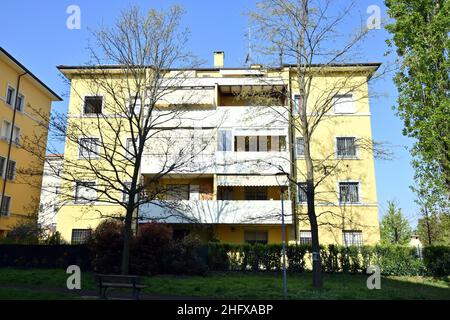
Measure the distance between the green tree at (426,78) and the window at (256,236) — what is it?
1271 centimetres

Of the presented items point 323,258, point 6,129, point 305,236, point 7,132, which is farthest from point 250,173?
point 6,129

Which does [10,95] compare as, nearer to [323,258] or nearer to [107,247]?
[107,247]

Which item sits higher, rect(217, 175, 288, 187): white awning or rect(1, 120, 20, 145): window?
rect(1, 120, 20, 145): window

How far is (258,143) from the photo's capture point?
30.0 metres

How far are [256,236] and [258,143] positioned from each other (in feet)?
22.1

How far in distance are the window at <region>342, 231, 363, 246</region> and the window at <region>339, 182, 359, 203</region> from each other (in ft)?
7.31

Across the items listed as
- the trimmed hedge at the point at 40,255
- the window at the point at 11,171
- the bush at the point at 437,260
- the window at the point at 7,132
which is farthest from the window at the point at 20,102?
the bush at the point at 437,260

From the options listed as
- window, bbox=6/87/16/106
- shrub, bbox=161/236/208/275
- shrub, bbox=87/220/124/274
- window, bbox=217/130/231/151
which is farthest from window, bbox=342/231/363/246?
window, bbox=6/87/16/106

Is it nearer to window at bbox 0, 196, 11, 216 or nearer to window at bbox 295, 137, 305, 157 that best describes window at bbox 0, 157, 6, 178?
window at bbox 0, 196, 11, 216

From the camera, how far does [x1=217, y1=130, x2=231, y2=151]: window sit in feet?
96.5

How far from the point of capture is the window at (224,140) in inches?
1158

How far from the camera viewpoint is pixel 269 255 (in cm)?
2303

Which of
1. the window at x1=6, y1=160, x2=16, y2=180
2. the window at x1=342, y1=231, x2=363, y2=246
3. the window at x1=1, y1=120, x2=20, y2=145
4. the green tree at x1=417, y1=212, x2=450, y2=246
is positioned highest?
the window at x1=1, y1=120, x2=20, y2=145

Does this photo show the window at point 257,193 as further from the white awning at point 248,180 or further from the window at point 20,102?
the window at point 20,102
